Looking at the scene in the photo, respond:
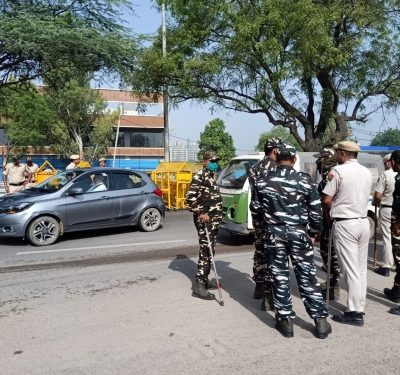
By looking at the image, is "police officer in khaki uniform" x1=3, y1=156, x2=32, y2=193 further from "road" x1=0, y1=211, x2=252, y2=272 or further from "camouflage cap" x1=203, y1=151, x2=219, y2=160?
"camouflage cap" x1=203, y1=151, x2=219, y2=160

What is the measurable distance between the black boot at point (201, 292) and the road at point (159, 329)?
0.30ft

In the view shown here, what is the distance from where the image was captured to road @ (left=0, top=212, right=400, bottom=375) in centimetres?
390

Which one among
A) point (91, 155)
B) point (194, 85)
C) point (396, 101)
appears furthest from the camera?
point (91, 155)

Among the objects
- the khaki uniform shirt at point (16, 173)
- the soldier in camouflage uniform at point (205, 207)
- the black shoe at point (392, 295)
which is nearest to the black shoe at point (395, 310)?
the black shoe at point (392, 295)

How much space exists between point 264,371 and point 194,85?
13.8m

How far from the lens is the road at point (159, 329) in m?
3.90

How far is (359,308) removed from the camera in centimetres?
474

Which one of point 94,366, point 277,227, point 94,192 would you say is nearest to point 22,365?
point 94,366

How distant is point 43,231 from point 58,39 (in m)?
7.15

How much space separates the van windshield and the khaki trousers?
4.21m

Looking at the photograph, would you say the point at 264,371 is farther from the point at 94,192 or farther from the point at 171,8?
the point at 171,8

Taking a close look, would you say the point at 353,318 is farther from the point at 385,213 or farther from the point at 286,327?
the point at 385,213

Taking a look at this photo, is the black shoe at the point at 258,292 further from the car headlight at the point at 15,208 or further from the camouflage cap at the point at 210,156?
the car headlight at the point at 15,208

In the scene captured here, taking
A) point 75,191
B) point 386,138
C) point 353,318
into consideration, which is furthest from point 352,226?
point 386,138
